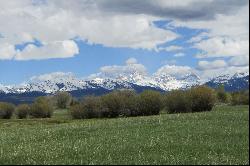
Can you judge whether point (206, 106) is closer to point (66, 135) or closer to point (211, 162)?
point (66, 135)

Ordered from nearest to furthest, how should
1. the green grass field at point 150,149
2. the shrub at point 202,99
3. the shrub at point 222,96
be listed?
1. the green grass field at point 150,149
2. the shrub at point 202,99
3. the shrub at point 222,96

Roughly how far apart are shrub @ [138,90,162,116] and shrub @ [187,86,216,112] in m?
7.91

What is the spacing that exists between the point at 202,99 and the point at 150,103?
12803 mm

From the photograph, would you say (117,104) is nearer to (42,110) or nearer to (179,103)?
(179,103)

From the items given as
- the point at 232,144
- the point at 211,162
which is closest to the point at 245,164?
the point at 211,162

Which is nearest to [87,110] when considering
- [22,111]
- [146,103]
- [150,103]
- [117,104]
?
[117,104]

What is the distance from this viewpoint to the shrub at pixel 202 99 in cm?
10181

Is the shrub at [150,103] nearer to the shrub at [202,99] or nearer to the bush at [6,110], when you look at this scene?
the shrub at [202,99]

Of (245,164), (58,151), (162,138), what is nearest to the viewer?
(245,164)

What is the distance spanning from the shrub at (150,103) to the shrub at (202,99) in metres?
7.91

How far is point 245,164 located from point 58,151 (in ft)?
32.7

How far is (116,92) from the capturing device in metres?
121

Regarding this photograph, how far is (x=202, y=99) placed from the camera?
334 feet

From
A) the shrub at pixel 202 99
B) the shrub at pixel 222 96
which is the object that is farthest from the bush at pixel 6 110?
the shrub at pixel 222 96
